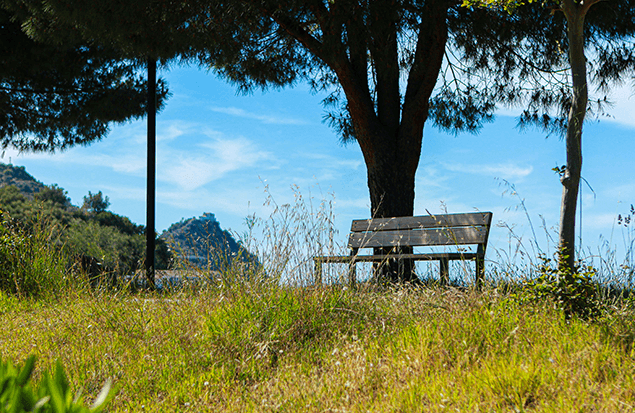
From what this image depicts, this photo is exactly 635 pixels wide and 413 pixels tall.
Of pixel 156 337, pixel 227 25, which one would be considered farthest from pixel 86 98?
pixel 156 337

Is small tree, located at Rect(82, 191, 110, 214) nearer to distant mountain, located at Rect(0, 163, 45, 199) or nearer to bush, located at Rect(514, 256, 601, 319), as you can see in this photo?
distant mountain, located at Rect(0, 163, 45, 199)

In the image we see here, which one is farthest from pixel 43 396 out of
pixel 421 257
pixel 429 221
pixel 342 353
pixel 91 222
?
pixel 91 222

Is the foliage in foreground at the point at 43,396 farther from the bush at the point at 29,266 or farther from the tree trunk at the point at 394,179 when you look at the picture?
the tree trunk at the point at 394,179

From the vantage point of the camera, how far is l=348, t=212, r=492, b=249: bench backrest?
473 centimetres

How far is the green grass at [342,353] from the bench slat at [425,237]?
1.26 m

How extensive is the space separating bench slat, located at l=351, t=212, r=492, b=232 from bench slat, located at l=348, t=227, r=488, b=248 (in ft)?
0.18

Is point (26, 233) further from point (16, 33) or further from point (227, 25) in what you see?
point (16, 33)

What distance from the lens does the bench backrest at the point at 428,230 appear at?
473cm

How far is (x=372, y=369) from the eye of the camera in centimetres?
262

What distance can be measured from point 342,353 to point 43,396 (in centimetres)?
182

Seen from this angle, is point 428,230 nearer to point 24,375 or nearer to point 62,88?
point 24,375

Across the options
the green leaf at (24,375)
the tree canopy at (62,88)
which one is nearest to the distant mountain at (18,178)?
the tree canopy at (62,88)

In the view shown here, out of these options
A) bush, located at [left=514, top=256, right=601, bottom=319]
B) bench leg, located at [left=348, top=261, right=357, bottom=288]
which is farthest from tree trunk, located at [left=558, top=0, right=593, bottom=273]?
bench leg, located at [left=348, top=261, right=357, bottom=288]

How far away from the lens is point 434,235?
16.9ft
